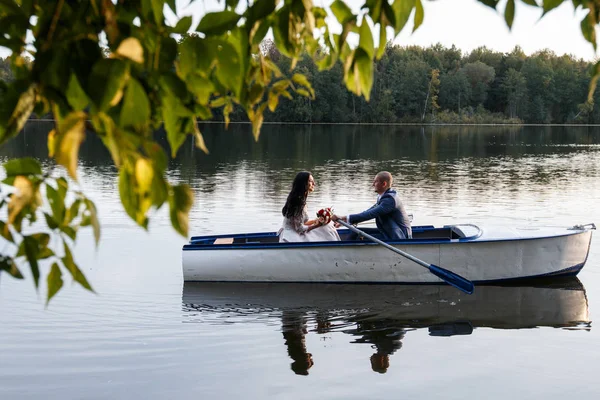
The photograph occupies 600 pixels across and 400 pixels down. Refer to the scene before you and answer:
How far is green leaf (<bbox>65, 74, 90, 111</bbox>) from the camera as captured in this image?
1.55 meters

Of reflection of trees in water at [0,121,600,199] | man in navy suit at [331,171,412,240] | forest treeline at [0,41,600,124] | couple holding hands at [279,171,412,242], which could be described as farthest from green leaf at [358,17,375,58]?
forest treeline at [0,41,600,124]

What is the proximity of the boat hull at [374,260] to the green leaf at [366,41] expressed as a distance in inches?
341

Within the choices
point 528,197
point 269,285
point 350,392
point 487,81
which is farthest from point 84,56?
point 487,81

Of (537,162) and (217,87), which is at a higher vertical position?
(217,87)

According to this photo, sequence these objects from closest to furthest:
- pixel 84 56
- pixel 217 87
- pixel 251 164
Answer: pixel 84 56
pixel 217 87
pixel 251 164

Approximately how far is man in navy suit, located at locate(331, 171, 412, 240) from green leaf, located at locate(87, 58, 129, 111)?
30.2ft

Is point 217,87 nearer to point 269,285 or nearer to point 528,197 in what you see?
point 269,285

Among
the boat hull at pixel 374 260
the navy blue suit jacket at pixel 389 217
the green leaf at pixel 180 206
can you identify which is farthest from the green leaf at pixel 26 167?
the navy blue suit jacket at pixel 389 217

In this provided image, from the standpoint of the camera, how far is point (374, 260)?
10594 millimetres

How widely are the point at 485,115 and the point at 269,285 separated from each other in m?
102

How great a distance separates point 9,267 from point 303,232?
28.5ft

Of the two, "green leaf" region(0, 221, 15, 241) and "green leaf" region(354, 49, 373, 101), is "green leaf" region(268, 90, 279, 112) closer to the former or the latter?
"green leaf" region(354, 49, 373, 101)

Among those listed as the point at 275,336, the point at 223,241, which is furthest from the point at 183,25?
the point at 223,241

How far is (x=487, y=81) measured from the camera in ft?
377
